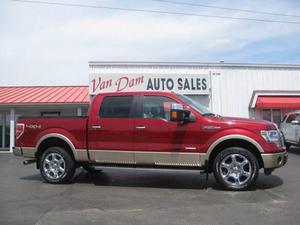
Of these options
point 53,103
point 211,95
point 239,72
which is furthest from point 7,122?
point 239,72

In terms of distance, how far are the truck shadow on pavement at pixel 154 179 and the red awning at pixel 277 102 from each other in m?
10.1

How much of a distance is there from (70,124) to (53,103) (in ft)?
38.0

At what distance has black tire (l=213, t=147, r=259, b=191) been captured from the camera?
8539mm

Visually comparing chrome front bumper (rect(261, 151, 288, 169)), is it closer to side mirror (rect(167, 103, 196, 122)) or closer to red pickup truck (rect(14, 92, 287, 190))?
red pickup truck (rect(14, 92, 287, 190))

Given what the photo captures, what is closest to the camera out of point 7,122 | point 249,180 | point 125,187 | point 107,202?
point 107,202

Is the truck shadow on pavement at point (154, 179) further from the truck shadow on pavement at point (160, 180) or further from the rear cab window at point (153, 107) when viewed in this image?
the rear cab window at point (153, 107)

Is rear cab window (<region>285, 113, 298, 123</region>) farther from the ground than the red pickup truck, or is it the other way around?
rear cab window (<region>285, 113, 298, 123</region>)

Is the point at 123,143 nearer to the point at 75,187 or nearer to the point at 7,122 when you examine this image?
the point at 75,187

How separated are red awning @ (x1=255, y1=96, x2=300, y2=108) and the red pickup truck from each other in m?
11.7

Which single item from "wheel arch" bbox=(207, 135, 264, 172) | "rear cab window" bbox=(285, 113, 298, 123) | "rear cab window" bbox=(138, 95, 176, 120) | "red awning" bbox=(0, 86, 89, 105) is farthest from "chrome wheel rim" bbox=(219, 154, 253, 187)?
"red awning" bbox=(0, 86, 89, 105)

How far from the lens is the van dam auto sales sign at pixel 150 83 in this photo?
2017 cm

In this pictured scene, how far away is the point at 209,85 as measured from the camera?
2069 centimetres

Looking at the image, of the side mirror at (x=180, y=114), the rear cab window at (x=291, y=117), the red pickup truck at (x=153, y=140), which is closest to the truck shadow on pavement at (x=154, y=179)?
the red pickup truck at (x=153, y=140)

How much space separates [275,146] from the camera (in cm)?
866
